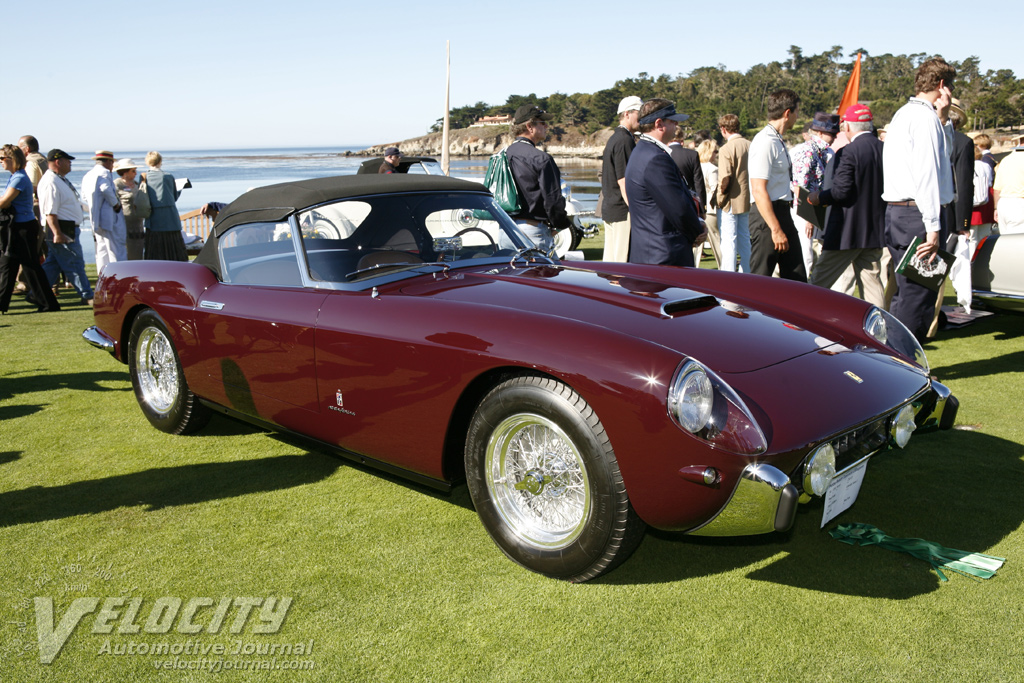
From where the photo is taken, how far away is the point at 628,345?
2.55 meters

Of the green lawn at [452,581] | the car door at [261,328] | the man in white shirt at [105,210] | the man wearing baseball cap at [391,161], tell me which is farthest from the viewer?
the man wearing baseball cap at [391,161]

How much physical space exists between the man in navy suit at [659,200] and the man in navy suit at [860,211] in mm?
1294

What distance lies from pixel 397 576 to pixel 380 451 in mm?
601

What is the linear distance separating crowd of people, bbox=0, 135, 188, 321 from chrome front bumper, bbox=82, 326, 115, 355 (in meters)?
4.46

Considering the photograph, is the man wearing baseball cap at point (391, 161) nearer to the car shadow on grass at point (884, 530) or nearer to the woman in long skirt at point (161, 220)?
the woman in long skirt at point (161, 220)

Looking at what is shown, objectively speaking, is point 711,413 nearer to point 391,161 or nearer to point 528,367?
point 528,367

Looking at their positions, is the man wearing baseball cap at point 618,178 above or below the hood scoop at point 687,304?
above

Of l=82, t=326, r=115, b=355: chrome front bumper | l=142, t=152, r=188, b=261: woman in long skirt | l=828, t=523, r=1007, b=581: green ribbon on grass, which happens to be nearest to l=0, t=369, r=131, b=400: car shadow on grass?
l=82, t=326, r=115, b=355: chrome front bumper

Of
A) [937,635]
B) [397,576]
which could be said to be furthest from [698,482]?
[397,576]

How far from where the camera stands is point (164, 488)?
149 inches

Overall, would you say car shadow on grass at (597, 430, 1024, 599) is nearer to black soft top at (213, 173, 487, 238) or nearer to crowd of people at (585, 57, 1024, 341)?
crowd of people at (585, 57, 1024, 341)

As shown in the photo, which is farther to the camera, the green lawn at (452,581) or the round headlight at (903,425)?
the round headlight at (903,425)

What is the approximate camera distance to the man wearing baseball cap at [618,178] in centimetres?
672

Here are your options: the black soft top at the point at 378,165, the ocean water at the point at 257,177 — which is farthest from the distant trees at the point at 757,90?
the black soft top at the point at 378,165
